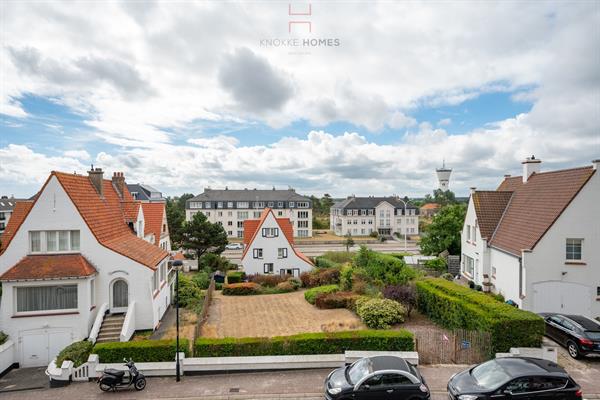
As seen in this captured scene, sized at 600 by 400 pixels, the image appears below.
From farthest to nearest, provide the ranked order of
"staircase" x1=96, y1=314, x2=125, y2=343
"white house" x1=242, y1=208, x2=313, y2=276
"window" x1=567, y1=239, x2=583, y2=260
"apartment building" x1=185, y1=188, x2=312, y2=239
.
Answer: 1. "apartment building" x1=185, y1=188, x2=312, y2=239
2. "white house" x1=242, y1=208, x2=313, y2=276
3. "window" x1=567, y1=239, x2=583, y2=260
4. "staircase" x1=96, y1=314, x2=125, y2=343

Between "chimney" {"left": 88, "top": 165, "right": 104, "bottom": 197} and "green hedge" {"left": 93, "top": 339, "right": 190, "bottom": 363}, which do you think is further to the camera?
"chimney" {"left": 88, "top": 165, "right": 104, "bottom": 197}

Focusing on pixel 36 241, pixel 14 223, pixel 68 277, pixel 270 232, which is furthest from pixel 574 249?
pixel 14 223

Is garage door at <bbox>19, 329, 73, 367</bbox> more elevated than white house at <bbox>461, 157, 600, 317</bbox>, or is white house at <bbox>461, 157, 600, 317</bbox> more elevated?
white house at <bbox>461, 157, 600, 317</bbox>

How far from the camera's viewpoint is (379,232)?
8644 cm

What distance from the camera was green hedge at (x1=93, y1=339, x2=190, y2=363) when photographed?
1589 centimetres

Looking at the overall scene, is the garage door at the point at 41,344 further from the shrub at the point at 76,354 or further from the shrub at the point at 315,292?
the shrub at the point at 315,292

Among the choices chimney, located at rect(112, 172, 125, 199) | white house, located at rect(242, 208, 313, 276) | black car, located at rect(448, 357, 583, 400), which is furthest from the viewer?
white house, located at rect(242, 208, 313, 276)

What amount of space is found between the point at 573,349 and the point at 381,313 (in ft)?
30.1

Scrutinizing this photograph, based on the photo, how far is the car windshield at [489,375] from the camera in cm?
1211

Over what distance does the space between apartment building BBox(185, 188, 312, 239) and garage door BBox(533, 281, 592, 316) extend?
62220 mm

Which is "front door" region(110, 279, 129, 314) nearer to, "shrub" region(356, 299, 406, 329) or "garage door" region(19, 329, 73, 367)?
"garage door" region(19, 329, 73, 367)

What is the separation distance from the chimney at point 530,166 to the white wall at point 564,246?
770 centimetres

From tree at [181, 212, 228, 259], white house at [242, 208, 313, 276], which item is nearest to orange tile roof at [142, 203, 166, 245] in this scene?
tree at [181, 212, 228, 259]

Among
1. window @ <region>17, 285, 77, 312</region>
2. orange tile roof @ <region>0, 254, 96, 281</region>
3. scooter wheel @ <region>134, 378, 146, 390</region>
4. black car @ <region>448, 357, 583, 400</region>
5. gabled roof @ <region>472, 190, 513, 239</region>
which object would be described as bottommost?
scooter wheel @ <region>134, 378, 146, 390</region>
